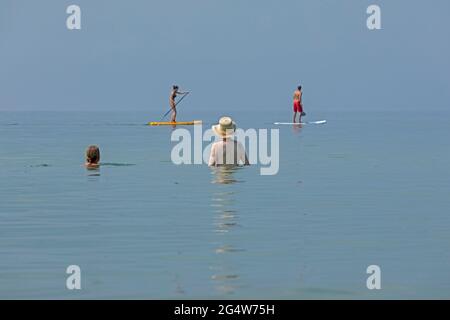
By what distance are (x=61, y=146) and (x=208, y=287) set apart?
3200 centimetres

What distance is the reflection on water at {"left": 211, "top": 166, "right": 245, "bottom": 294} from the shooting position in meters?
12.5

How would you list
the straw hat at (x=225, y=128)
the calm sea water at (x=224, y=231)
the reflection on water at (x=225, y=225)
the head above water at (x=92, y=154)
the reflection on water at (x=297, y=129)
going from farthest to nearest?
the reflection on water at (x=297, y=129) < the head above water at (x=92, y=154) < the straw hat at (x=225, y=128) < the reflection on water at (x=225, y=225) < the calm sea water at (x=224, y=231)

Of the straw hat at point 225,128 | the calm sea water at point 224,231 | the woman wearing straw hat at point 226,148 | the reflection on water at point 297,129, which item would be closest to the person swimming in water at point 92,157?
the calm sea water at point 224,231

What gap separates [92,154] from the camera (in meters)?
28.7

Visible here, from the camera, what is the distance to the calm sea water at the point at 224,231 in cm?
1241

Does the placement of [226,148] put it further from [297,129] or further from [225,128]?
[297,129]

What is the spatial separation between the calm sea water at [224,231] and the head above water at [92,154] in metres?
0.34

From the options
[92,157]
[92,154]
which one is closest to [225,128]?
[92,154]

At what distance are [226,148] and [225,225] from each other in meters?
8.21

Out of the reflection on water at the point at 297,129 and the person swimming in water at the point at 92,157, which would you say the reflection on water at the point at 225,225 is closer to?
the person swimming in water at the point at 92,157
